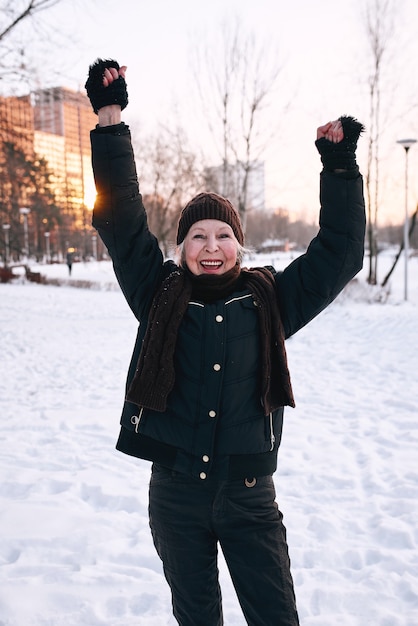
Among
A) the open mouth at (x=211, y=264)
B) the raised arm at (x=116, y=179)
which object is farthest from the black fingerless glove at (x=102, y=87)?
the open mouth at (x=211, y=264)

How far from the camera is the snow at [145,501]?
2527 millimetres

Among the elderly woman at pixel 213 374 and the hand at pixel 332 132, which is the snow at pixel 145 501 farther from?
the hand at pixel 332 132

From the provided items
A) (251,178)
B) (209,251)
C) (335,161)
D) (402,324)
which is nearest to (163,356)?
(209,251)

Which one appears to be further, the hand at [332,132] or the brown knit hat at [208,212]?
the brown knit hat at [208,212]

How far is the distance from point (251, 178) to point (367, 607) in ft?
49.1

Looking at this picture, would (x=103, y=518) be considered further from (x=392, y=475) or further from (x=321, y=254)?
(x=321, y=254)

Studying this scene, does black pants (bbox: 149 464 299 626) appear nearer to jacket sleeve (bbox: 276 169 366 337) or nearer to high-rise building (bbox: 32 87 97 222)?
jacket sleeve (bbox: 276 169 366 337)

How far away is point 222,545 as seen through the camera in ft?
5.52

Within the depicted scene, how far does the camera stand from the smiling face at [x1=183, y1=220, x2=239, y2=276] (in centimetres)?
178

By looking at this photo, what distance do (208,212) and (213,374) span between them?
57cm

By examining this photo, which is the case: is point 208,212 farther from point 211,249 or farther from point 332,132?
point 332,132

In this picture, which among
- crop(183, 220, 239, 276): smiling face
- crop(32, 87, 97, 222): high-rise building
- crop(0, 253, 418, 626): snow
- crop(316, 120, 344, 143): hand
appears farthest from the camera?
crop(32, 87, 97, 222): high-rise building

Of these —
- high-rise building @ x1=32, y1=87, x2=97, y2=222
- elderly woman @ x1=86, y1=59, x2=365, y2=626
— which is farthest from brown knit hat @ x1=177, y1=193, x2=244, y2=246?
high-rise building @ x1=32, y1=87, x2=97, y2=222

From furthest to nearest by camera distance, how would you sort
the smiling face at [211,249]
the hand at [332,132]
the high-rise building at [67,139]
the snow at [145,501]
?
1. the high-rise building at [67,139]
2. the snow at [145,501]
3. the smiling face at [211,249]
4. the hand at [332,132]
